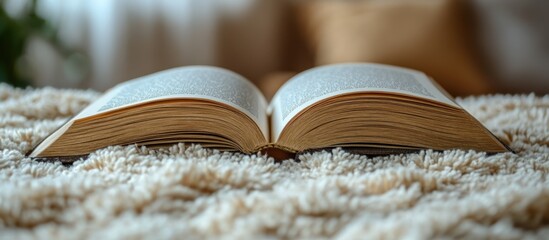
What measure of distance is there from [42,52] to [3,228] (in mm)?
1487

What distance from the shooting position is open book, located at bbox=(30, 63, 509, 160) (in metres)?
0.72

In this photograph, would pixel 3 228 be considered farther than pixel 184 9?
No

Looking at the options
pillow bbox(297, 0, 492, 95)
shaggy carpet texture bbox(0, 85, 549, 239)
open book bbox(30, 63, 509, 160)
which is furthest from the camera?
pillow bbox(297, 0, 492, 95)

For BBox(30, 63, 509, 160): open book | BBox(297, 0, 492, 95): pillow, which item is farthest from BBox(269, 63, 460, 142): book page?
BBox(297, 0, 492, 95): pillow

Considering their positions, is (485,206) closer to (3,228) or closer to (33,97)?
(3,228)

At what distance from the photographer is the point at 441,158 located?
695 mm

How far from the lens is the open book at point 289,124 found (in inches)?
28.2

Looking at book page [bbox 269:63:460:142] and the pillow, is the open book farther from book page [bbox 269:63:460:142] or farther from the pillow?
the pillow

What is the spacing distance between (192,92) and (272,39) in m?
1.07

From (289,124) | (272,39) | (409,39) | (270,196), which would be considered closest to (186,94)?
(289,124)

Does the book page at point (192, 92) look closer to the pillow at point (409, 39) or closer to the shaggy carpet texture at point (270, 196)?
→ the shaggy carpet texture at point (270, 196)

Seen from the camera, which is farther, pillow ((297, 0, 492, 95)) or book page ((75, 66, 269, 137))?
pillow ((297, 0, 492, 95))

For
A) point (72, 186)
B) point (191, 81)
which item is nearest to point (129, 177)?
point (72, 186)

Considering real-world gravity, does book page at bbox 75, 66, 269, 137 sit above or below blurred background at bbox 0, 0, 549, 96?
below
